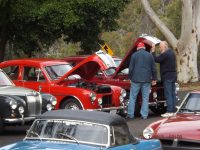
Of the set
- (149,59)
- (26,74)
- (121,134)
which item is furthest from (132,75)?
(121,134)

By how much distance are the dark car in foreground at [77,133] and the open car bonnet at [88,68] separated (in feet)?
23.4

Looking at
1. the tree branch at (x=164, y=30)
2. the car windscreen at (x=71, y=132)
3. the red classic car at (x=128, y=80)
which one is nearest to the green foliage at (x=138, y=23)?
the tree branch at (x=164, y=30)

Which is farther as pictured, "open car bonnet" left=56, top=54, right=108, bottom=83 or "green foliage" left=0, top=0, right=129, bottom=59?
"green foliage" left=0, top=0, right=129, bottom=59

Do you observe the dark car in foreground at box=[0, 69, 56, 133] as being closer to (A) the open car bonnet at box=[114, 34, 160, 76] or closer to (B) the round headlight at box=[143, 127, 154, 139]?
(A) the open car bonnet at box=[114, 34, 160, 76]

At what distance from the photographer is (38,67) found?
56.5 feet

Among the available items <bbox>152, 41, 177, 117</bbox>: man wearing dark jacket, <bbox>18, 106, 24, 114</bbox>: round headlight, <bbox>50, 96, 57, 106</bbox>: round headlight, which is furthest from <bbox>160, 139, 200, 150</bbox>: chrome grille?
<bbox>152, 41, 177, 117</bbox>: man wearing dark jacket

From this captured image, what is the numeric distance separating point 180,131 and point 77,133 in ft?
8.02

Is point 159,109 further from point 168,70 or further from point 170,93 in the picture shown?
point 168,70

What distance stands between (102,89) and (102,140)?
8156 millimetres

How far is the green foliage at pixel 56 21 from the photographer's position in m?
30.1

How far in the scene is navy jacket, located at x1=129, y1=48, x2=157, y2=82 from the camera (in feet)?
52.6

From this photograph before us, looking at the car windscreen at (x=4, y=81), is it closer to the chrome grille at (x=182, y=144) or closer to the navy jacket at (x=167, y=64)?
the navy jacket at (x=167, y=64)

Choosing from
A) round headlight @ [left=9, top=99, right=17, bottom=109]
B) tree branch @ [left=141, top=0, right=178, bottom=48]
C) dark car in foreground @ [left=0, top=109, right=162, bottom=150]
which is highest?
tree branch @ [left=141, top=0, right=178, bottom=48]

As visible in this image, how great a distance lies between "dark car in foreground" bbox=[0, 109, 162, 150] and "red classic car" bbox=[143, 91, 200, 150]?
125cm
